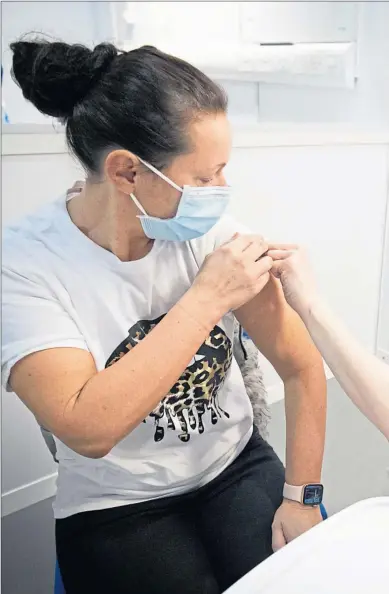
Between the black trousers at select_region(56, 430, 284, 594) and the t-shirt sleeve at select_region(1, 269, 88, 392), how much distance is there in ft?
1.04

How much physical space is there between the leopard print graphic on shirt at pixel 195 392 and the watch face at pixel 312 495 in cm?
21

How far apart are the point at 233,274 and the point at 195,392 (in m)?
0.24

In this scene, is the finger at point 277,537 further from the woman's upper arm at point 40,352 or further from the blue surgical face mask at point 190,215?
the blue surgical face mask at point 190,215

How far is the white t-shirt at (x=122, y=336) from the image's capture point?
868 mm

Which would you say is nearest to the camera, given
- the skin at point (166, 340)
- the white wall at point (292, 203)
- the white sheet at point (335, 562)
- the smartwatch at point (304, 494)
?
the white sheet at point (335, 562)

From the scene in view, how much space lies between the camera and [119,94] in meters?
0.84

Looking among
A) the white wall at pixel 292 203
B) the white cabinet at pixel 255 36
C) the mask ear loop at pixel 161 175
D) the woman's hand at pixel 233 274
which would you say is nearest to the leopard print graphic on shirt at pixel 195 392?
the woman's hand at pixel 233 274

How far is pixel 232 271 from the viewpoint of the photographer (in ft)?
2.96

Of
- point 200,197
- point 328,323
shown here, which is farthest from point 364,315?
point 200,197

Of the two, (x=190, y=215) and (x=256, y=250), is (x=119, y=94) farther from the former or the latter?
(x=256, y=250)

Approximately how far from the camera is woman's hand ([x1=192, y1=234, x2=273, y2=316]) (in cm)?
89

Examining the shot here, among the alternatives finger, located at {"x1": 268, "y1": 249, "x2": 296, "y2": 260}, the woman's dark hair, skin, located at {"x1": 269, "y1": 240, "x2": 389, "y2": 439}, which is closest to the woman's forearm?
skin, located at {"x1": 269, "y1": 240, "x2": 389, "y2": 439}

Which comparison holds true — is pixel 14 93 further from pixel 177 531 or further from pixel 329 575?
pixel 329 575

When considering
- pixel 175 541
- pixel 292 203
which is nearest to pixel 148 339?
pixel 175 541
